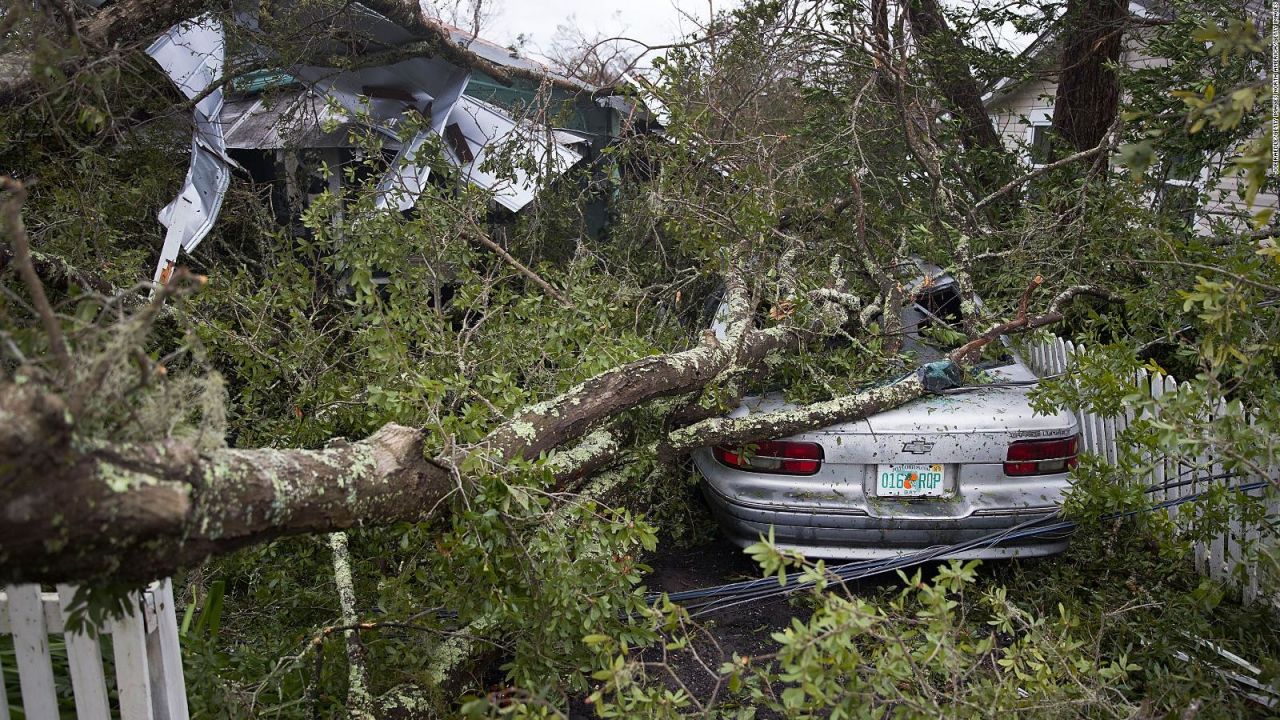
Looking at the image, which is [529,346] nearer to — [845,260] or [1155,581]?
[845,260]

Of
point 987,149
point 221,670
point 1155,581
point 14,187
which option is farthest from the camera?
point 987,149

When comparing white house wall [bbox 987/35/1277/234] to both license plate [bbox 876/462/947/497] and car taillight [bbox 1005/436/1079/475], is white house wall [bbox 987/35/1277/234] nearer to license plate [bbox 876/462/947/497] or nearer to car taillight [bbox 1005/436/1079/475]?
car taillight [bbox 1005/436/1079/475]

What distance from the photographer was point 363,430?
400 cm

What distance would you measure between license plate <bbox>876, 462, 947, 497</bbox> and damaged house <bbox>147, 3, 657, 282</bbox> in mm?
3067

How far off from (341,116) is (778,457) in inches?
167

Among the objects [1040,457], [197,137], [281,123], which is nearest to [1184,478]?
[1040,457]

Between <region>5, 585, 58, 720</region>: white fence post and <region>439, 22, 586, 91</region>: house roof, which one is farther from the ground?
<region>439, 22, 586, 91</region>: house roof

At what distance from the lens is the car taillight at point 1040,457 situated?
13.9 ft

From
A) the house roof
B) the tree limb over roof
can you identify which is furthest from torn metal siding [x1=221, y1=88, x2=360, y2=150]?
the house roof

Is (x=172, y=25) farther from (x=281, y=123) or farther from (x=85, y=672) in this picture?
(x=85, y=672)

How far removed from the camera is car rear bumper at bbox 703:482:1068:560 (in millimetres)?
4238

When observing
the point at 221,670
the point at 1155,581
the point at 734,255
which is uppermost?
the point at 734,255

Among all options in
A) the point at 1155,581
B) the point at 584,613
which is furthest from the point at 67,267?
the point at 1155,581

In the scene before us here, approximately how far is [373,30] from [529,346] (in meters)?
3.91
